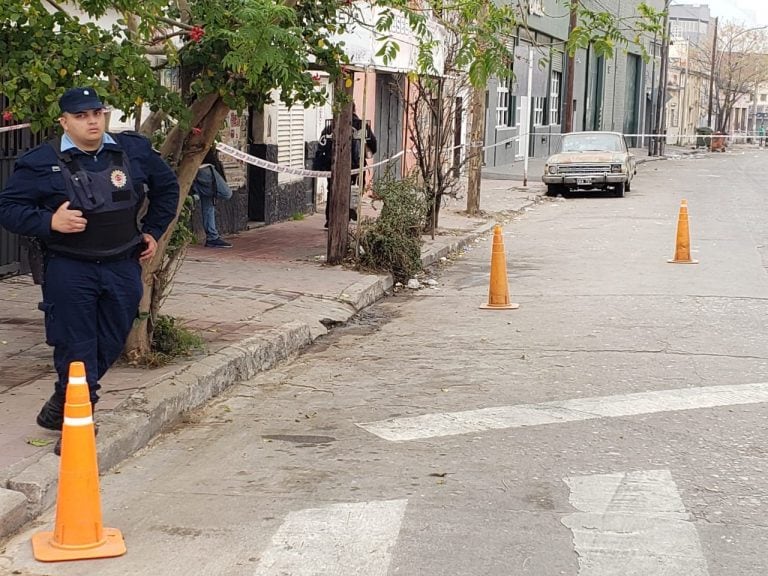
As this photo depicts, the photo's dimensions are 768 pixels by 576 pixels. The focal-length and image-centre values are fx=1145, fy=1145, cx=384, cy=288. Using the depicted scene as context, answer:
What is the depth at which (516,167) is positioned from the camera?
38.6m

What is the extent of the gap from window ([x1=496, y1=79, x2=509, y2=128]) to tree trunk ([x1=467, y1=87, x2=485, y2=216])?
56.4ft

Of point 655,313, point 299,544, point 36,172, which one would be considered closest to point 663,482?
point 299,544

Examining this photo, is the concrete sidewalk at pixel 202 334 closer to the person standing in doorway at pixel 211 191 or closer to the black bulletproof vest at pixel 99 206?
the person standing in doorway at pixel 211 191

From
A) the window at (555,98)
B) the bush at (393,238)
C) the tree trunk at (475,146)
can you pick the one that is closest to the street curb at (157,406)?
the bush at (393,238)

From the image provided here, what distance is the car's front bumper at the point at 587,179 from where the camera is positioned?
89.6 ft

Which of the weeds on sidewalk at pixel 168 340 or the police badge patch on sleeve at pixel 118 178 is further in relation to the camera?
the weeds on sidewalk at pixel 168 340

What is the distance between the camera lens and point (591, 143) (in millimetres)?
28969

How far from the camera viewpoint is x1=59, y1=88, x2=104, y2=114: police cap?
546cm

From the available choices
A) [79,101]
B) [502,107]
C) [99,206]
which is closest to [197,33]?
[79,101]

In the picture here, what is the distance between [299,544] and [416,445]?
1702mm

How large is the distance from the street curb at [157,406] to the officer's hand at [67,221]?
1.15 m

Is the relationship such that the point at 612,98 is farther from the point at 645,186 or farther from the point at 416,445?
the point at 416,445

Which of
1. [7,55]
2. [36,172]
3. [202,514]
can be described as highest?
[7,55]

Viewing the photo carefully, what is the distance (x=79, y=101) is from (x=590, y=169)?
75.7ft
